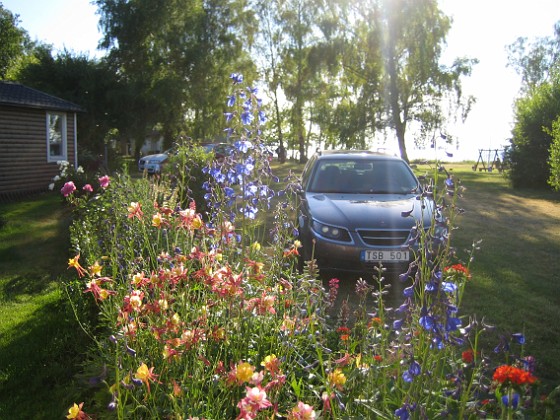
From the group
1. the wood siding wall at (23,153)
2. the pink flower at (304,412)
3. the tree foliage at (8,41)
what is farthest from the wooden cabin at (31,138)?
the tree foliage at (8,41)

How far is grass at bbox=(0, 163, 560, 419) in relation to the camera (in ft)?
13.7

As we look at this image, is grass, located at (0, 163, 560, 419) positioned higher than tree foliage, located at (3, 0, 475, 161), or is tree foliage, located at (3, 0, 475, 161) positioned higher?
tree foliage, located at (3, 0, 475, 161)

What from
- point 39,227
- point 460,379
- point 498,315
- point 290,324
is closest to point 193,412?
point 290,324

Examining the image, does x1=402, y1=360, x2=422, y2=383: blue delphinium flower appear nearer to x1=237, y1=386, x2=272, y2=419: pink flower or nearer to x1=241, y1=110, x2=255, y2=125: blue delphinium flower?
x1=237, y1=386, x2=272, y2=419: pink flower

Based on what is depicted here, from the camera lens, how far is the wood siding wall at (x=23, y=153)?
54.2 ft

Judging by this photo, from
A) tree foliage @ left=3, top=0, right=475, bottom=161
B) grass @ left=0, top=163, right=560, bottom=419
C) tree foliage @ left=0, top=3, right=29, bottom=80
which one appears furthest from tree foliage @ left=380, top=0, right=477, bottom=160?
tree foliage @ left=0, top=3, right=29, bottom=80

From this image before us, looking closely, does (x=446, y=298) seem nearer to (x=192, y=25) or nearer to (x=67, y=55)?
(x=67, y=55)

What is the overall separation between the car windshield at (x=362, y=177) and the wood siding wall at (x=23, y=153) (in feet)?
40.9

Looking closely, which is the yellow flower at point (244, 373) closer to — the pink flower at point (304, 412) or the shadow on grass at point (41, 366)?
the pink flower at point (304, 412)

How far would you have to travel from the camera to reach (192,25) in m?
32.4

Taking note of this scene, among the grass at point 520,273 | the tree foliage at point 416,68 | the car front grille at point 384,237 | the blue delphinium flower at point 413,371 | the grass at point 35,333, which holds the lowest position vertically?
the grass at point 35,333

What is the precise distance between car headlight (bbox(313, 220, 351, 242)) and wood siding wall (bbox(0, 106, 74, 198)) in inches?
523

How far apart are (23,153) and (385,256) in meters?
14.8

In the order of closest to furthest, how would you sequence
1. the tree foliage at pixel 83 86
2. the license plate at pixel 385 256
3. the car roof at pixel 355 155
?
the license plate at pixel 385 256 < the car roof at pixel 355 155 < the tree foliage at pixel 83 86
